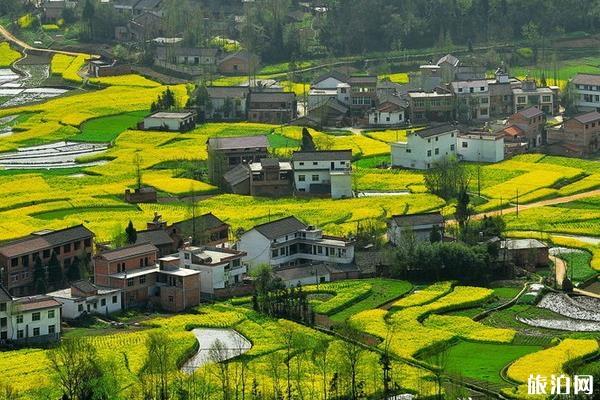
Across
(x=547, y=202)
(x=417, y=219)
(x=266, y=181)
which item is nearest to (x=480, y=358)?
(x=417, y=219)

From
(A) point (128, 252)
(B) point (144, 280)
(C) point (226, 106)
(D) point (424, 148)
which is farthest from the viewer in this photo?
(C) point (226, 106)

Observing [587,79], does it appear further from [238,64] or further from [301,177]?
[301,177]

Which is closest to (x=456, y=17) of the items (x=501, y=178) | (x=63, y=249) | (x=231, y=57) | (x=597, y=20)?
(x=597, y=20)

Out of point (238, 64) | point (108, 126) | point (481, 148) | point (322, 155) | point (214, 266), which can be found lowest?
point (108, 126)

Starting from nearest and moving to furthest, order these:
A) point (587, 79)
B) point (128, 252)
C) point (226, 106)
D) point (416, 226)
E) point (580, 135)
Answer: point (128, 252), point (416, 226), point (580, 135), point (587, 79), point (226, 106)

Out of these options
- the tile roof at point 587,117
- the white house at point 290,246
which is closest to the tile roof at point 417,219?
the white house at point 290,246

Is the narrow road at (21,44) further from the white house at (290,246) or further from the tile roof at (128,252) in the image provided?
the tile roof at (128,252)

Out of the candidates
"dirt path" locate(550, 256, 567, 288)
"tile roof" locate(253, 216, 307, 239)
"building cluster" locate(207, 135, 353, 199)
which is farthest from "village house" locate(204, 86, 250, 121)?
"dirt path" locate(550, 256, 567, 288)
